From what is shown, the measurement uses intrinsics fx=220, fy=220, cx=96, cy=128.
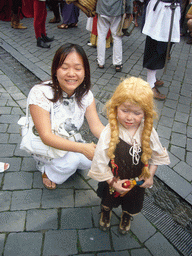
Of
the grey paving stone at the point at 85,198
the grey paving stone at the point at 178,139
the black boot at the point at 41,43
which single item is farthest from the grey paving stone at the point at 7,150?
Answer: the black boot at the point at 41,43

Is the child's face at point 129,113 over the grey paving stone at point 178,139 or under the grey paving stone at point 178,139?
over

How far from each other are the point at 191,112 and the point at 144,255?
2768 mm

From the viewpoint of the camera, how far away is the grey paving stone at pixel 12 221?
2.11 meters

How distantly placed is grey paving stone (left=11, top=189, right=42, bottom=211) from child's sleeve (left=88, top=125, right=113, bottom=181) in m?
1.00

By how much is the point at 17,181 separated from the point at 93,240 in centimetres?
110

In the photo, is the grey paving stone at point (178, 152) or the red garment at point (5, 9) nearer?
the grey paving stone at point (178, 152)

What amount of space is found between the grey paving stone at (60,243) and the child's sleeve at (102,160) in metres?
0.80

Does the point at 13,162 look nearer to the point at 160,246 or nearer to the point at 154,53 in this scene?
the point at 160,246

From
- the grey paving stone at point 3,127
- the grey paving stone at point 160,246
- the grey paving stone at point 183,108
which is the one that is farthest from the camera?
the grey paving stone at point 183,108

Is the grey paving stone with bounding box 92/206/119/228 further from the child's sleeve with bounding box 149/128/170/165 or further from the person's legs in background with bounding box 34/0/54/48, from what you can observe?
the person's legs in background with bounding box 34/0/54/48

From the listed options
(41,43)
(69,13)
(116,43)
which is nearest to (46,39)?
(41,43)

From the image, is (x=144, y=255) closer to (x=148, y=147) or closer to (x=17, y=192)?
(x=148, y=147)

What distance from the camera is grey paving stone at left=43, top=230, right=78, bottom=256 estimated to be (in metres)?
1.97

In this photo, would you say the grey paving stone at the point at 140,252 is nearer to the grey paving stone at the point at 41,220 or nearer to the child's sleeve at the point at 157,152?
the grey paving stone at the point at 41,220
